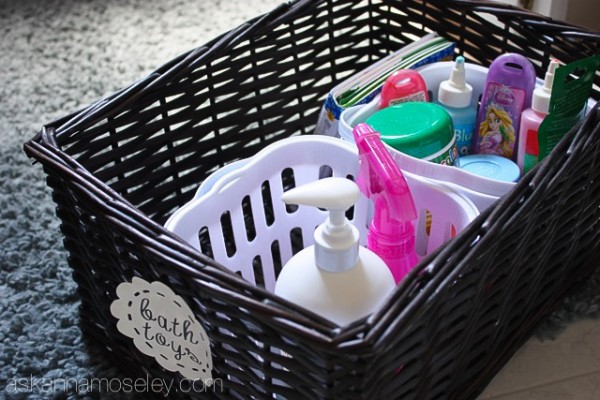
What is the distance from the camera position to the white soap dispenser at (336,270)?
2.06ft

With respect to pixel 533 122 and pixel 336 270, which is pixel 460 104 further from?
pixel 336 270

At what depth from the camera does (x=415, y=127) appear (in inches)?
32.0

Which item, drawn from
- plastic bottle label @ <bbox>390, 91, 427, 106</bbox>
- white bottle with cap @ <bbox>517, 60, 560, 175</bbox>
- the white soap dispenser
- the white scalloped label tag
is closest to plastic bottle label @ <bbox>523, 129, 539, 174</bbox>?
white bottle with cap @ <bbox>517, 60, 560, 175</bbox>

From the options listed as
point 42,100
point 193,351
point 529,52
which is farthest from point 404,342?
Answer: point 42,100

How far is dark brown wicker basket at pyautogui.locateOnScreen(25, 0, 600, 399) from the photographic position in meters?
0.59

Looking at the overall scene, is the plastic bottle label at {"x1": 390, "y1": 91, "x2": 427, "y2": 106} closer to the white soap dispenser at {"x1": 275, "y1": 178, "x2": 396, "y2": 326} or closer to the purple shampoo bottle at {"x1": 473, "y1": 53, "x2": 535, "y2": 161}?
the purple shampoo bottle at {"x1": 473, "y1": 53, "x2": 535, "y2": 161}

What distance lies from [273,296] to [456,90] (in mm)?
397

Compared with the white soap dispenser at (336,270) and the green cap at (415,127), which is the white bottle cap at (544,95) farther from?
the white soap dispenser at (336,270)

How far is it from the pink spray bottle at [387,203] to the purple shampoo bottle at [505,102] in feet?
0.61

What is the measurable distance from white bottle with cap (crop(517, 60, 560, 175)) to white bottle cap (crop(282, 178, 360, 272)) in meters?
0.29

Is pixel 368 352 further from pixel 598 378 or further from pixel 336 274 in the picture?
pixel 598 378

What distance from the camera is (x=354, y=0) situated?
3.40 ft

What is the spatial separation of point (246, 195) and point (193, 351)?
0.21 meters

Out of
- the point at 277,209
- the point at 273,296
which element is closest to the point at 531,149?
the point at 277,209
